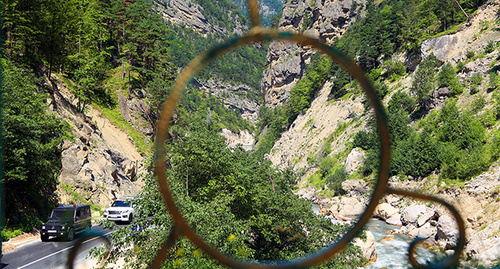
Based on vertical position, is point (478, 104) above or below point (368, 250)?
above

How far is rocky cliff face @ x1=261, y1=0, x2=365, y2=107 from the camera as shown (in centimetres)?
8412

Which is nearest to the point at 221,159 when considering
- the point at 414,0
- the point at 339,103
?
the point at 339,103

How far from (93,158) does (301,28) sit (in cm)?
8479

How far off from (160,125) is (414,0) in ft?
220

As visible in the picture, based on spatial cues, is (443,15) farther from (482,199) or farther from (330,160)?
(482,199)

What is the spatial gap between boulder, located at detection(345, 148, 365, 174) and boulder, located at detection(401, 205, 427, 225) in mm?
14616

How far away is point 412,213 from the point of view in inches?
850

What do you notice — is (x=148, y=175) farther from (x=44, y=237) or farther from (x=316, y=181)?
(x=316, y=181)

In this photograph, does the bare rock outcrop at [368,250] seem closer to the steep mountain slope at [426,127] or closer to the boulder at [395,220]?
the steep mountain slope at [426,127]

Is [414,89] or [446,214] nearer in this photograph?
[446,214]

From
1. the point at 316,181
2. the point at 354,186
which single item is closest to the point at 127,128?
the point at 354,186

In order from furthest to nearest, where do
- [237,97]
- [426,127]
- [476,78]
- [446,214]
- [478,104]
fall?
[237,97], [426,127], [476,78], [478,104], [446,214]

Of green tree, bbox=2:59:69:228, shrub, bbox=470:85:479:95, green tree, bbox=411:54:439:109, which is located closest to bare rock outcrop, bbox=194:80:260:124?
green tree, bbox=411:54:439:109

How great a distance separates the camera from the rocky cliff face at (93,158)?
18516 mm
